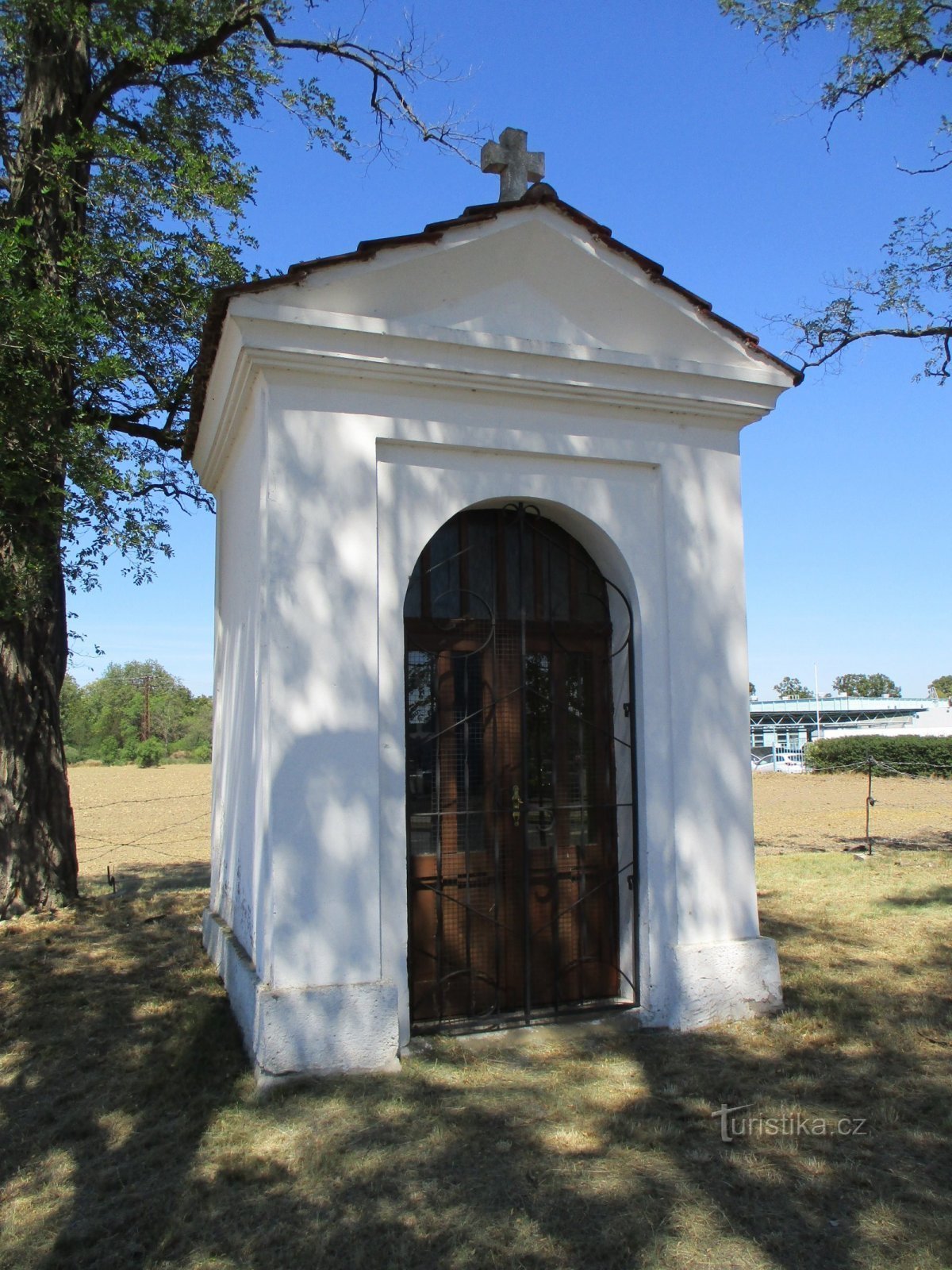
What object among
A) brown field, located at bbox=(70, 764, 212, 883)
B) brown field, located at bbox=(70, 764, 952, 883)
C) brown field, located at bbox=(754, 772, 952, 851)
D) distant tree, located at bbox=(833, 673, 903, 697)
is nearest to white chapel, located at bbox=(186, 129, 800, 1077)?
brown field, located at bbox=(70, 764, 212, 883)

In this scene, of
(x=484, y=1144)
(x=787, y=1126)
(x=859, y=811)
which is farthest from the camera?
(x=859, y=811)

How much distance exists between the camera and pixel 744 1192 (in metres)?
3.57

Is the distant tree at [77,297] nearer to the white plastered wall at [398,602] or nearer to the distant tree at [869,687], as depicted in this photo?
the white plastered wall at [398,602]

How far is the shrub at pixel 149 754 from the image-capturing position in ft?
183

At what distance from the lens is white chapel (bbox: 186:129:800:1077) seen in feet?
16.0

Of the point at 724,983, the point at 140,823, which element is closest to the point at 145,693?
the point at 140,823

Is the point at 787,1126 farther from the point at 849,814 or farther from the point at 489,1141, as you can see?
the point at 849,814

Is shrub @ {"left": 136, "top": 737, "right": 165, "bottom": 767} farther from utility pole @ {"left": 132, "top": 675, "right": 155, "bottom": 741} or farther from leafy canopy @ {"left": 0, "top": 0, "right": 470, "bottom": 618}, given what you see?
leafy canopy @ {"left": 0, "top": 0, "right": 470, "bottom": 618}

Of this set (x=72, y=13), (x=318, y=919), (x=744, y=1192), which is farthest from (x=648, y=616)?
(x=72, y=13)

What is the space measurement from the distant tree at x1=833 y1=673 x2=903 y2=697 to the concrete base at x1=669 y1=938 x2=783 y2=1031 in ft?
370

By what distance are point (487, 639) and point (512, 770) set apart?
0.78m

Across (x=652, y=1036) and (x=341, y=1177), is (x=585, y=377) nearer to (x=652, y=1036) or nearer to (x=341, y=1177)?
(x=652, y=1036)

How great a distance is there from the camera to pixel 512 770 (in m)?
5.51

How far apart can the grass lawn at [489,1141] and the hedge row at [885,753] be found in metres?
29.0
